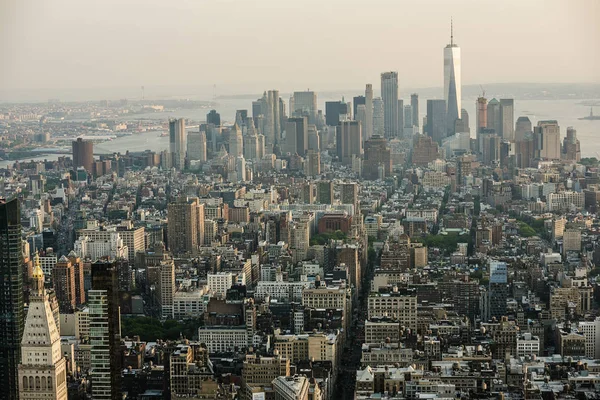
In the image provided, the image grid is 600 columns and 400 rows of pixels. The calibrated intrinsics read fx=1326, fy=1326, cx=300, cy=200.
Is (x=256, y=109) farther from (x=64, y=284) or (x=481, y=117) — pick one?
(x=64, y=284)

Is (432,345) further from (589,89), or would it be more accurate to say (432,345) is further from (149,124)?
(149,124)

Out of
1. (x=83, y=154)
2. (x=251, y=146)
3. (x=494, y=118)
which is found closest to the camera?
(x=83, y=154)

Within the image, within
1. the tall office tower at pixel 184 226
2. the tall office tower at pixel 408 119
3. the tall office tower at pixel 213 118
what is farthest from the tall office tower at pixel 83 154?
the tall office tower at pixel 408 119

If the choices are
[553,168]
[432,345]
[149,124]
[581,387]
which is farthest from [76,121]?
[581,387]

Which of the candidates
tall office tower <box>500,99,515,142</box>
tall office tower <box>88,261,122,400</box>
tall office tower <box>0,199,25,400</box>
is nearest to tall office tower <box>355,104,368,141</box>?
tall office tower <box>500,99,515,142</box>

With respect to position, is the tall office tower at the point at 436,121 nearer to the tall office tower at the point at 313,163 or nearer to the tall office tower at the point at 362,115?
the tall office tower at the point at 362,115

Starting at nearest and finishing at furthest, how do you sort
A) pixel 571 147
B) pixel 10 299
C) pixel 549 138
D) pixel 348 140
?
pixel 10 299, pixel 571 147, pixel 549 138, pixel 348 140

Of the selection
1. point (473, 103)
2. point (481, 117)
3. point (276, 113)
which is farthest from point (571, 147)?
point (276, 113)
